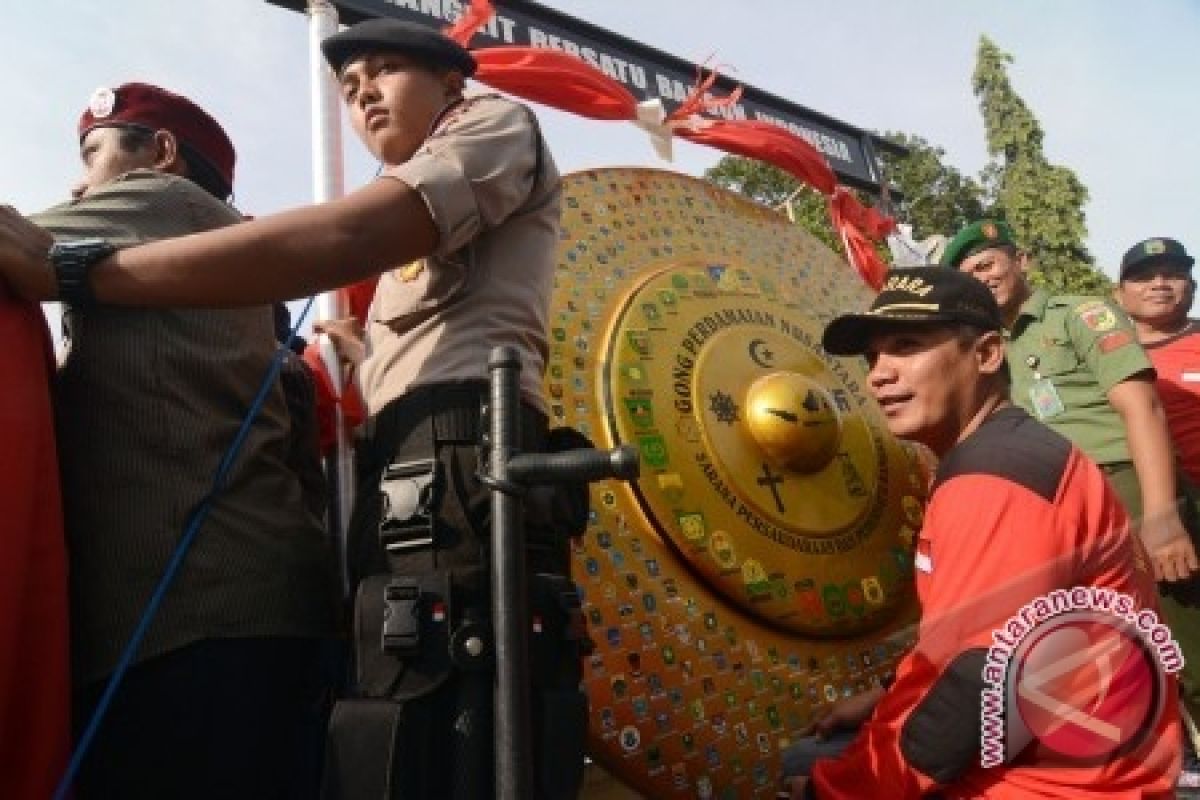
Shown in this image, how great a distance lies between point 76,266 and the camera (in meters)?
1.29

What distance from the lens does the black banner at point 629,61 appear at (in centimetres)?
362

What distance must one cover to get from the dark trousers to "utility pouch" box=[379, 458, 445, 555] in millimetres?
244

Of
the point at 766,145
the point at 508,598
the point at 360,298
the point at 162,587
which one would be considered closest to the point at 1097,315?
the point at 766,145

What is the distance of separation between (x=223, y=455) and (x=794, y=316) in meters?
1.80

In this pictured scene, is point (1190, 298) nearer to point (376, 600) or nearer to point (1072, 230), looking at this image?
point (376, 600)

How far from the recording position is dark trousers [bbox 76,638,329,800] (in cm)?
130

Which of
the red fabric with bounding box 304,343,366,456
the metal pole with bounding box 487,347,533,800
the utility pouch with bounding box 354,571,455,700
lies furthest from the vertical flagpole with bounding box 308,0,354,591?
the metal pole with bounding box 487,347,533,800

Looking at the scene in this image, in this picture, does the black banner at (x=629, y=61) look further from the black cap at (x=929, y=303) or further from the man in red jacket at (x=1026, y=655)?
the man in red jacket at (x=1026, y=655)

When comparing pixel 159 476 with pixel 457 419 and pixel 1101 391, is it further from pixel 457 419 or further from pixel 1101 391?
pixel 1101 391

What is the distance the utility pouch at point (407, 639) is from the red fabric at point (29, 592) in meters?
0.35


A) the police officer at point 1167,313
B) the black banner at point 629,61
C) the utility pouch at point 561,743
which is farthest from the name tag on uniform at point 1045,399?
the utility pouch at point 561,743

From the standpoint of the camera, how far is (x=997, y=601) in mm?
1564

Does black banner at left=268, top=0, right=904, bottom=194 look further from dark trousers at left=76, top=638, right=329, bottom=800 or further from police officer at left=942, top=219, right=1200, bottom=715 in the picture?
dark trousers at left=76, top=638, right=329, bottom=800

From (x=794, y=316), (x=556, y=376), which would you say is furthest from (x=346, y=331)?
(x=794, y=316)
